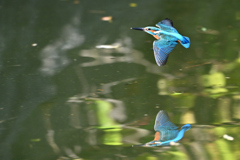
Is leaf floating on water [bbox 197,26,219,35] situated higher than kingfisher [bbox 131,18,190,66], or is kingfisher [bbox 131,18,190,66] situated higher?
kingfisher [bbox 131,18,190,66]

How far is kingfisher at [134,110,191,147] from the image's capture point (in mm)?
2765

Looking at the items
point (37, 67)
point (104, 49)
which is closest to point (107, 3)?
point (104, 49)

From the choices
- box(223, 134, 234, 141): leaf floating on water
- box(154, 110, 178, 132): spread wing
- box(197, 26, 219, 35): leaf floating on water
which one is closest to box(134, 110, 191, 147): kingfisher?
box(154, 110, 178, 132): spread wing

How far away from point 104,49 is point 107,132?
1.24m

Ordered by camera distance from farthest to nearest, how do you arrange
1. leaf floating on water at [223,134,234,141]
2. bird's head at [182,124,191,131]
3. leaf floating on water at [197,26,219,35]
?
leaf floating on water at [197,26,219,35] → bird's head at [182,124,191,131] → leaf floating on water at [223,134,234,141]

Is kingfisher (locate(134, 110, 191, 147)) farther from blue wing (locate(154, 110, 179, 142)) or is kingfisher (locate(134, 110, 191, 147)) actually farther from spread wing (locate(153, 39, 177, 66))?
spread wing (locate(153, 39, 177, 66))

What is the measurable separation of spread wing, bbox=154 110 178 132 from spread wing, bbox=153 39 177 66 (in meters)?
0.40

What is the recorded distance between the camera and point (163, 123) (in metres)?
2.98

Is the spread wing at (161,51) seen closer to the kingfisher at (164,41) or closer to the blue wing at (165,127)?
the kingfisher at (164,41)

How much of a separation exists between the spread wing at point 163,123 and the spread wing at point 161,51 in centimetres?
40

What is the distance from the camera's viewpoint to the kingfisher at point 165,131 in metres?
2.77

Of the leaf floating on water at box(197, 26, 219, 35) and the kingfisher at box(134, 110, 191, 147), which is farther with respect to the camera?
the leaf floating on water at box(197, 26, 219, 35)

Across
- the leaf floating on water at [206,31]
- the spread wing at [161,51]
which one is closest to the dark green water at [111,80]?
the leaf floating on water at [206,31]

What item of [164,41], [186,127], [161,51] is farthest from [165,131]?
[164,41]
